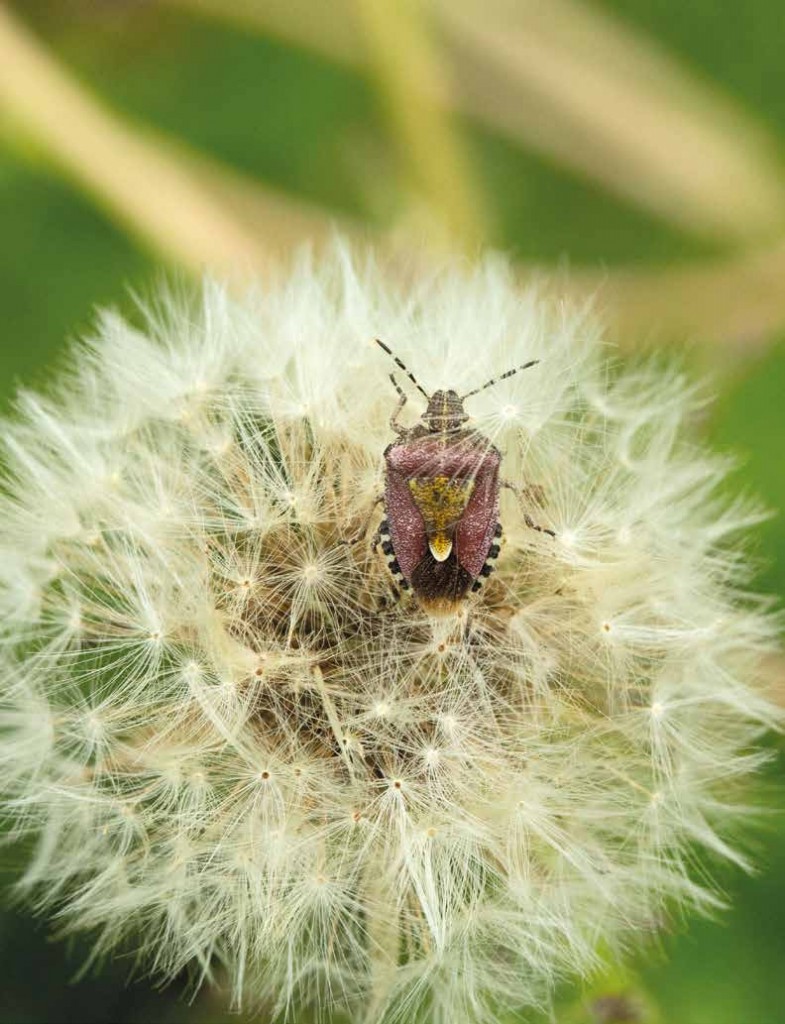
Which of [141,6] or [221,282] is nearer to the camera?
[221,282]

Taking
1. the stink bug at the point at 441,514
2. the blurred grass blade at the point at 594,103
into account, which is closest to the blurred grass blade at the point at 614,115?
the blurred grass blade at the point at 594,103

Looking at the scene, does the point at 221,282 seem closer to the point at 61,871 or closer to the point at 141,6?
the point at 61,871

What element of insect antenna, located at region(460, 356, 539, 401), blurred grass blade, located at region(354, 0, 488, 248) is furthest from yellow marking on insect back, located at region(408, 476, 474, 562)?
blurred grass blade, located at region(354, 0, 488, 248)

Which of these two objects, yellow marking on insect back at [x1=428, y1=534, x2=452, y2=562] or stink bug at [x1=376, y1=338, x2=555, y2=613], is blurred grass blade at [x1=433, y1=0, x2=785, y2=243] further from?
yellow marking on insect back at [x1=428, y1=534, x2=452, y2=562]

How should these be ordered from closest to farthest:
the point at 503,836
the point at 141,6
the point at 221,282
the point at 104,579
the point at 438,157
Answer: the point at 503,836 < the point at 104,579 < the point at 221,282 < the point at 438,157 < the point at 141,6

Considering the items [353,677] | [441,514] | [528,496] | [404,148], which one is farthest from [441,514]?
[404,148]

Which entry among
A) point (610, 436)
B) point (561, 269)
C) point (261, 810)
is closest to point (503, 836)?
point (261, 810)

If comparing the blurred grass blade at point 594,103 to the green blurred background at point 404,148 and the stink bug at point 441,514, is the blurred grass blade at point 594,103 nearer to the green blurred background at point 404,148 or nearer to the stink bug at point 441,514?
the green blurred background at point 404,148
